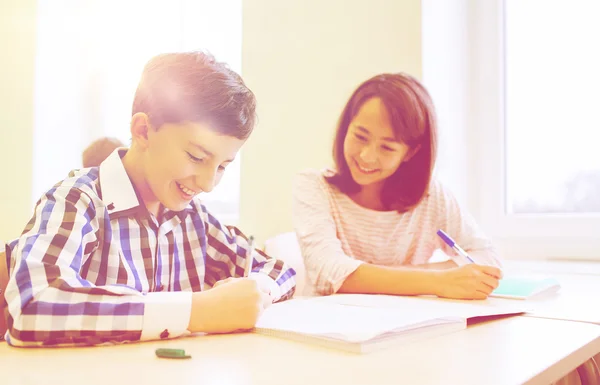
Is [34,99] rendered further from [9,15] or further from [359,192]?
[359,192]

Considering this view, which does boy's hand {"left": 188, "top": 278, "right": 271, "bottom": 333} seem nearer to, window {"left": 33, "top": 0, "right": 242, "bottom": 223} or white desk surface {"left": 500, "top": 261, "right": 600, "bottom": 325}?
white desk surface {"left": 500, "top": 261, "right": 600, "bottom": 325}

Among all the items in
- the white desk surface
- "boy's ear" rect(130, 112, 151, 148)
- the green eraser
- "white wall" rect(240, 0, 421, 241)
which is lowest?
the white desk surface

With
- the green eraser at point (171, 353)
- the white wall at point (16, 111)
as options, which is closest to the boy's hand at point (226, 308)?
the green eraser at point (171, 353)

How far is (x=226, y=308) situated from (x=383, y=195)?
0.90 metres

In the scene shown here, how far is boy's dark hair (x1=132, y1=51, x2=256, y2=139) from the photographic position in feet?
3.07

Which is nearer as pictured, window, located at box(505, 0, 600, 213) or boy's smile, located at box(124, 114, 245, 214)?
boy's smile, located at box(124, 114, 245, 214)

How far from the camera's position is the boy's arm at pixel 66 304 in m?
0.63

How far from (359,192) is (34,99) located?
1584 mm

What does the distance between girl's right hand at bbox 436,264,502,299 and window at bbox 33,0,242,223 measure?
136 centimetres

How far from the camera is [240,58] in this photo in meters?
2.44

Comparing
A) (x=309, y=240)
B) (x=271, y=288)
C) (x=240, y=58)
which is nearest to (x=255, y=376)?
(x=271, y=288)

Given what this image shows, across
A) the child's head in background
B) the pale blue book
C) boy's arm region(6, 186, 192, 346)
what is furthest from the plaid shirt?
the child's head in background

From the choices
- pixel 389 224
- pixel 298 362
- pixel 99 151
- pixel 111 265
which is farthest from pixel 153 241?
pixel 99 151

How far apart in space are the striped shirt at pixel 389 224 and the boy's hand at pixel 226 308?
65 centimetres
